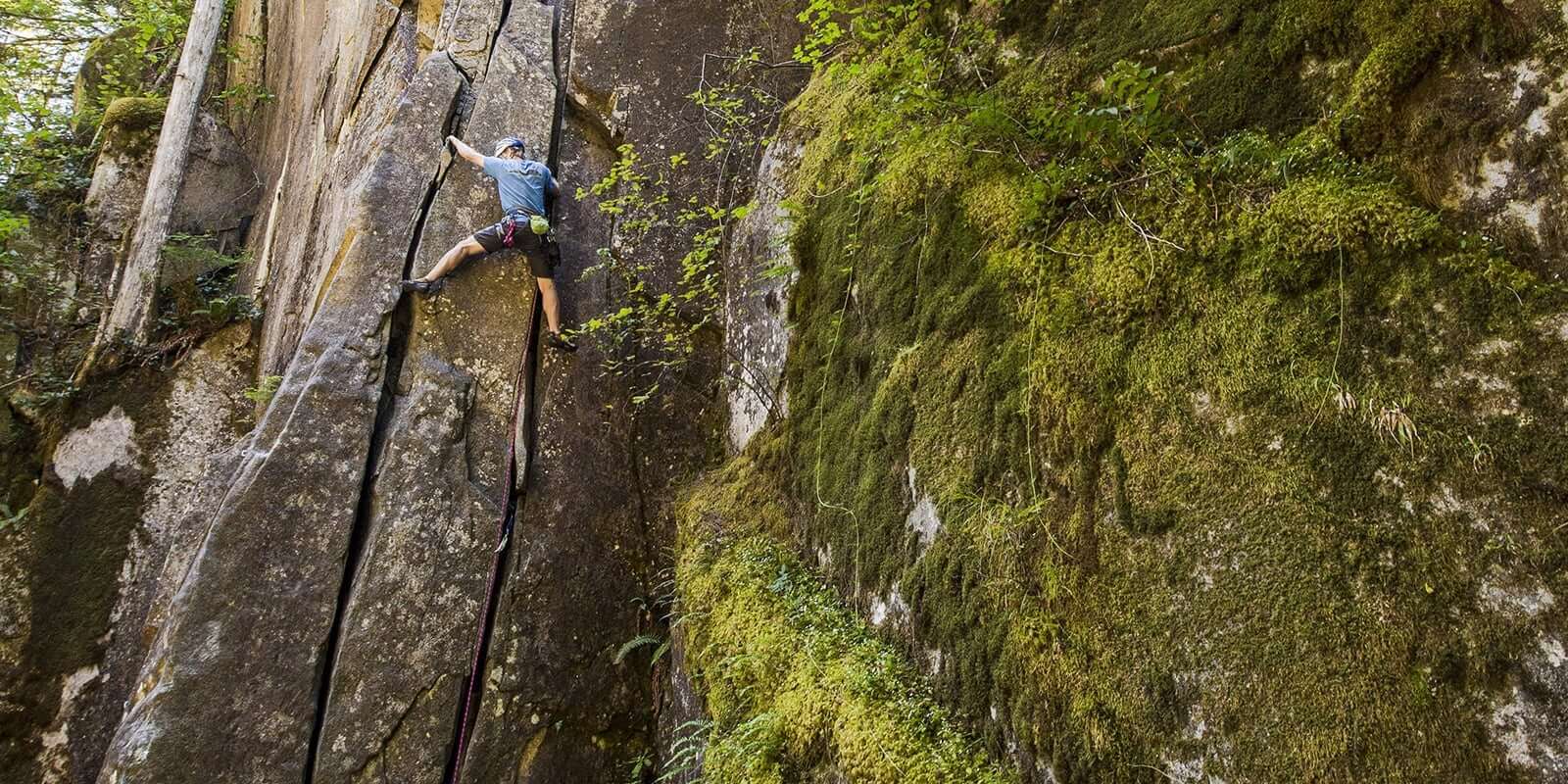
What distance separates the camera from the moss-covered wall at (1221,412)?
217cm

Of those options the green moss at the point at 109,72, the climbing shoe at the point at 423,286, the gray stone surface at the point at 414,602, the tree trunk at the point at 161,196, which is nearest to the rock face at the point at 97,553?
the tree trunk at the point at 161,196

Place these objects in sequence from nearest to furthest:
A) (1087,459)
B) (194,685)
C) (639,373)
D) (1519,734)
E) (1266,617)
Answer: (1519,734) < (1266,617) < (1087,459) < (194,685) < (639,373)

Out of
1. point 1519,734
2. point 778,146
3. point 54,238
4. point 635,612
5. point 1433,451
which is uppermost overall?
point 54,238

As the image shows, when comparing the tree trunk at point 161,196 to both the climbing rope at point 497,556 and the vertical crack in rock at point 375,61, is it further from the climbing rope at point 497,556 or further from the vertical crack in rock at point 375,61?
the climbing rope at point 497,556

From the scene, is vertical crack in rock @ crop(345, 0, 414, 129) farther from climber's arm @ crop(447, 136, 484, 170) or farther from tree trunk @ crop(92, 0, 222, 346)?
climber's arm @ crop(447, 136, 484, 170)

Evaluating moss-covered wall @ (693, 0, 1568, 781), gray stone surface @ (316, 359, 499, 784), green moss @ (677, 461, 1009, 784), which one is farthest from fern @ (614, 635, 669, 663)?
moss-covered wall @ (693, 0, 1568, 781)

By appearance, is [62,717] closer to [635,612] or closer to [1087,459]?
[635,612]

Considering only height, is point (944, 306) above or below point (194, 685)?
above

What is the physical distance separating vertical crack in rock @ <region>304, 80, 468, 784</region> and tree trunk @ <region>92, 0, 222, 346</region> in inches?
192

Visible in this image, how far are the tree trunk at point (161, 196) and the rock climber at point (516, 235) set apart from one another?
5.17 meters

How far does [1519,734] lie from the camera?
1965 mm

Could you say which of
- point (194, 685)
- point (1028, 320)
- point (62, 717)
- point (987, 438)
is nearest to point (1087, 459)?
point (987, 438)

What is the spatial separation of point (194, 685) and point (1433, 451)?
7355mm

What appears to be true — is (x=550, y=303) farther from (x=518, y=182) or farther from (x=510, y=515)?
(x=510, y=515)
